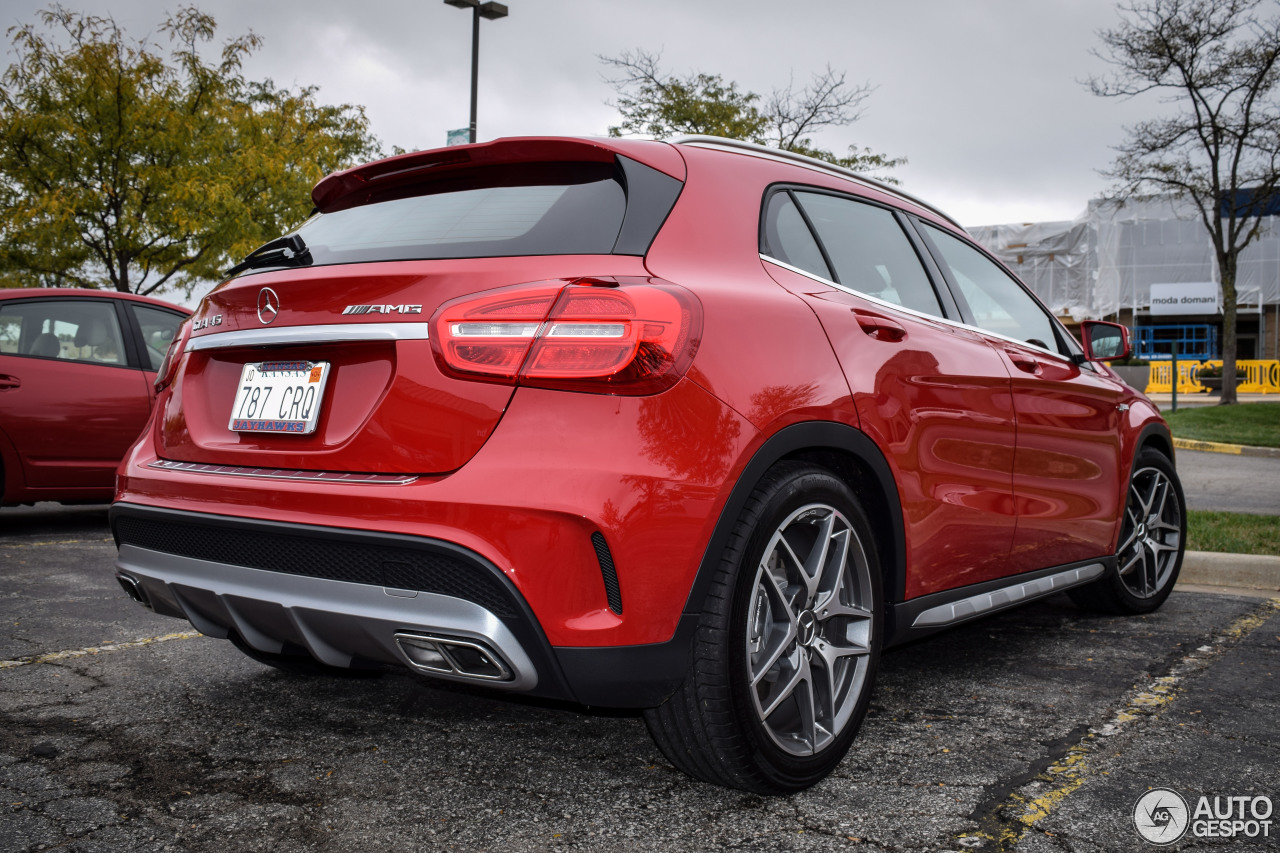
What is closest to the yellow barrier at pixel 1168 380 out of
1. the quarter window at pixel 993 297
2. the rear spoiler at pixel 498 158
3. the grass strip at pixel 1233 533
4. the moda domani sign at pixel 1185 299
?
the moda domani sign at pixel 1185 299

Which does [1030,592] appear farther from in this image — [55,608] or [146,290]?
[146,290]

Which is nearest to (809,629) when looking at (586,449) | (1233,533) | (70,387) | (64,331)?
(586,449)

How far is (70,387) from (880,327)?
A: 6003 millimetres

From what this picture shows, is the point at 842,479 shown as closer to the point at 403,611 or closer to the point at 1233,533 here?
the point at 403,611

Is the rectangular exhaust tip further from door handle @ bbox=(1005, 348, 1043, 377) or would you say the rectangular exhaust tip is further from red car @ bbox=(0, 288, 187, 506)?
red car @ bbox=(0, 288, 187, 506)

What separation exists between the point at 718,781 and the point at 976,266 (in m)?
2.41

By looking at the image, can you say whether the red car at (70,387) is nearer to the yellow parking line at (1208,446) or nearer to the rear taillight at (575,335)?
the rear taillight at (575,335)

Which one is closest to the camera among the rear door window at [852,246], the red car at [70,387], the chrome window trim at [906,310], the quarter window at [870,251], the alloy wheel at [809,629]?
the alloy wheel at [809,629]

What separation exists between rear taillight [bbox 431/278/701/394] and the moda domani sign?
2043 inches

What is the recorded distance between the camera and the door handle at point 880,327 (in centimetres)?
293

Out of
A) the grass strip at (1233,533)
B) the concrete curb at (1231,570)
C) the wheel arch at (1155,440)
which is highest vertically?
the wheel arch at (1155,440)

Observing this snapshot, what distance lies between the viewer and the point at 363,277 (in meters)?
2.51

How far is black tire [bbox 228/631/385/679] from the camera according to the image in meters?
2.85

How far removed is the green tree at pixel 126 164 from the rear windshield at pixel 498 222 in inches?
520
